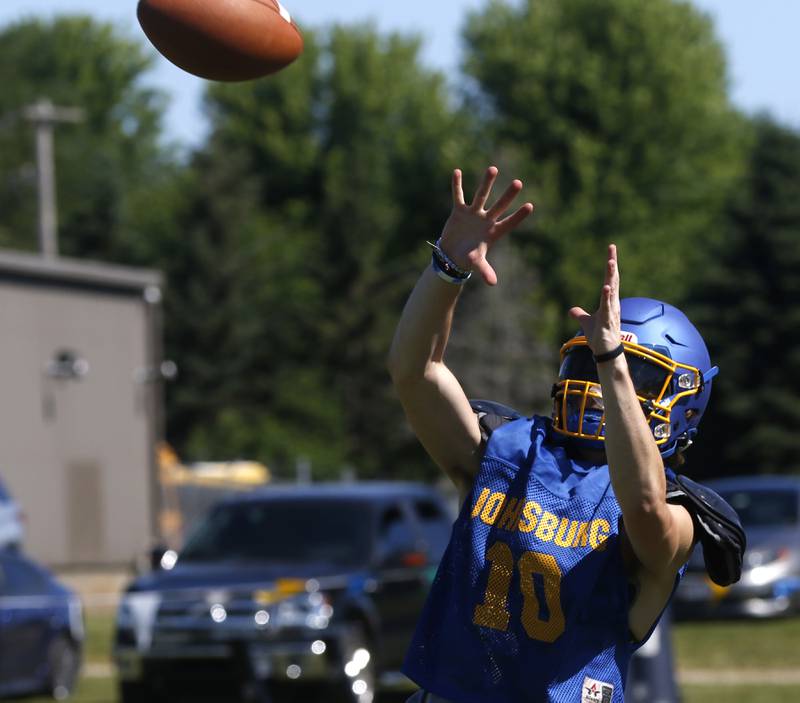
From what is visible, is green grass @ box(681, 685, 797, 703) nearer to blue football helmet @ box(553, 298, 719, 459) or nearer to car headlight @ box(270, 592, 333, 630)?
car headlight @ box(270, 592, 333, 630)

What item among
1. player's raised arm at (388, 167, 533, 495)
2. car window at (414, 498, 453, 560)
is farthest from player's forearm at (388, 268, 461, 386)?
car window at (414, 498, 453, 560)

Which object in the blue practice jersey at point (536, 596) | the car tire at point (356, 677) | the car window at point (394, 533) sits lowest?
the car tire at point (356, 677)

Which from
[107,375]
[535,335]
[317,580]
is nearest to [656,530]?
[317,580]

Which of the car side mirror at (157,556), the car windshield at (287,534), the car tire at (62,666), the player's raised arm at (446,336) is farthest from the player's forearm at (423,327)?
the car tire at (62,666)

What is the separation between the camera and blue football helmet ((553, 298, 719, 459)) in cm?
383

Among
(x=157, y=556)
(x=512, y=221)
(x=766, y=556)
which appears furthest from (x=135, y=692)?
(x=766, y=556)

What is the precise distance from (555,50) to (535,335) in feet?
32.4

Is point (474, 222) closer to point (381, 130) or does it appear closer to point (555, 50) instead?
point (555, 50)

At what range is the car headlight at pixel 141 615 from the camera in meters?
12.0

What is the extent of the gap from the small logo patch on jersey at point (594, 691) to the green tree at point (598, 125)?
48.5 meters

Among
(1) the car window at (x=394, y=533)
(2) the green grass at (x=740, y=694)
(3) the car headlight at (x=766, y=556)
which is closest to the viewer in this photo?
(1) the car window at (x=394, y=533)

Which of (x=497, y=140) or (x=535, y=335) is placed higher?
(x=497, y=140)

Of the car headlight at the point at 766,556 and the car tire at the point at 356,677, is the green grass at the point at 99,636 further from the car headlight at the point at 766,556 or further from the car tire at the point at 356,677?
the car headlight at the point at 766,556

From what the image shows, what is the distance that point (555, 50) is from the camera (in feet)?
176
